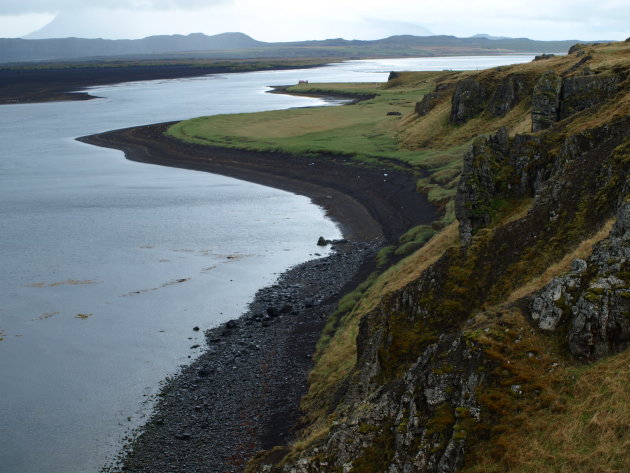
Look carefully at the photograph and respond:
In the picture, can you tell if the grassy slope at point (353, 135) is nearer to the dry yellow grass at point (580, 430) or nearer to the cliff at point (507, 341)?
the cliff at point (507, 341)

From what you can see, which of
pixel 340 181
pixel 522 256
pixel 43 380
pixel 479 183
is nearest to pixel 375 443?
pixel 522 256

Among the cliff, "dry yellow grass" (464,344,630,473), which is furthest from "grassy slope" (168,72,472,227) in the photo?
"dry yellow grass" (464,344,630,473)

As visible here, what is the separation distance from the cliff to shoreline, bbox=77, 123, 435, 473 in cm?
206

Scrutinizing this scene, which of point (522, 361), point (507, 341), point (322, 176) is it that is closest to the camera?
point (522, 361)

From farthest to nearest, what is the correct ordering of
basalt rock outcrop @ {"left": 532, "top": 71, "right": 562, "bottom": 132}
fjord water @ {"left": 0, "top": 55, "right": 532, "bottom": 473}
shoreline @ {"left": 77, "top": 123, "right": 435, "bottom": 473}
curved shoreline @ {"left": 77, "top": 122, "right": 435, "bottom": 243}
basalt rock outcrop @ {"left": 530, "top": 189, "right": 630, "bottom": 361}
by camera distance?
curved shoreline @ {"left": 77, "top": 122, "right": 435, "bottom": 243}, basalt rock outcrop @ {"left": 532, "top": 71, "right": 562, "bottom": 132}, fjord water @ {"left": 0, "top": 55, "right": 532, "bottom": 473}, shoreline @ {"left": 77, "top": 123, "right": 435, "bottom": 473}, basalt rock outcrop @ {"left": 530, "top": 189, "right": 630, "bottom": 361}

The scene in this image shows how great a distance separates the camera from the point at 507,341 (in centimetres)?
1509

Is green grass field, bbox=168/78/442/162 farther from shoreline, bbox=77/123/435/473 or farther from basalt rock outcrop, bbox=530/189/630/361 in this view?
basalt rock outcrop, bbox=530/189/630/361

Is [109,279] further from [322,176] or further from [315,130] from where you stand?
[315,130]

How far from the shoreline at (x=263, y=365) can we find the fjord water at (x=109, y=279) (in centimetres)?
138

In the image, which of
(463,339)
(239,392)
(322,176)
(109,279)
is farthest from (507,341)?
(322,176)

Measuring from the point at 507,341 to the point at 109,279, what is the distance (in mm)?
38083

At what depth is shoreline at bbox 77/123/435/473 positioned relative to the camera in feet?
86.1

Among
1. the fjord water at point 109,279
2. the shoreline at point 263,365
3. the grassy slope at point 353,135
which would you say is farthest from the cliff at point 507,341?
the grassy slope at point 353,135

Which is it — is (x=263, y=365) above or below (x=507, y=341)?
below
